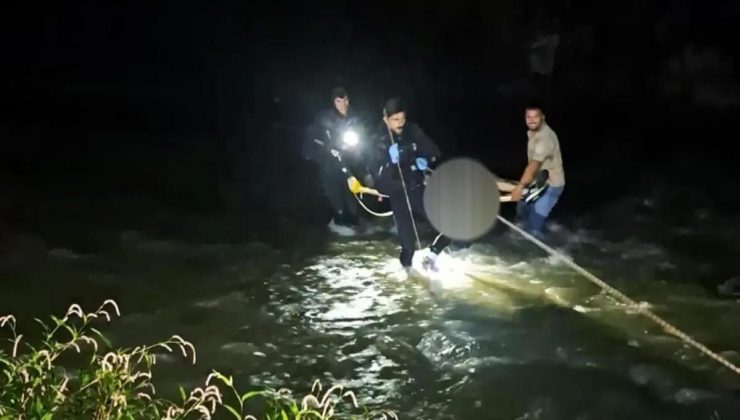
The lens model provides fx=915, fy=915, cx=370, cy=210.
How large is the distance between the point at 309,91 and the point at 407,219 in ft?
61.3

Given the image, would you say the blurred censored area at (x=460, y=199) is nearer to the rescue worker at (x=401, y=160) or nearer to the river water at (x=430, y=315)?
the rescue worker at (x=401, y=160)

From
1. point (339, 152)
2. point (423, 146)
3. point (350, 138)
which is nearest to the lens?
point (423, 146)

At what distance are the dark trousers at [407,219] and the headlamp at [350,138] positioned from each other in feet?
6.71

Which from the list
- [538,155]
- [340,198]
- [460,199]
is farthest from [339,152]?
[538,155]

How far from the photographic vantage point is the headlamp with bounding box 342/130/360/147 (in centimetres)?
1109

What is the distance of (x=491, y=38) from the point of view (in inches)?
1027

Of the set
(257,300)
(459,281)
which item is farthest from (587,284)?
(257,300)

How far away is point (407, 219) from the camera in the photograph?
920 centimetres

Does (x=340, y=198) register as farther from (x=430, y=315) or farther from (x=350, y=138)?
(x=430, y=315)

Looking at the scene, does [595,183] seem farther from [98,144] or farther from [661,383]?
[98,144]

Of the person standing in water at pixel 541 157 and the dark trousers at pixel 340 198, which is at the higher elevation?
the person standing in water at pixel 541 157

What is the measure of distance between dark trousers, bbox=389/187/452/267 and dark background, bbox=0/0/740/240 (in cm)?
345

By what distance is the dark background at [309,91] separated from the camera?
49.2ft

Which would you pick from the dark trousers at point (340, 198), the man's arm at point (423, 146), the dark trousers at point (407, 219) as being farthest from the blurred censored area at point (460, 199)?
the dark trousers at point (340, 198)
